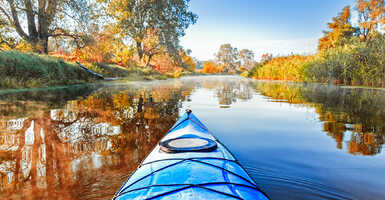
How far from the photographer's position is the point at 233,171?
4.91 ft

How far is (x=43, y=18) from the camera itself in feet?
40.1

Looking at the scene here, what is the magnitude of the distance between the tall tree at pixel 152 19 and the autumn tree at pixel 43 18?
274 inches

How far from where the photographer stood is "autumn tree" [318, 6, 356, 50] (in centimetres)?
2445

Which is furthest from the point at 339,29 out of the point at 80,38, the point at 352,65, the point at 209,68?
the point at 209,68

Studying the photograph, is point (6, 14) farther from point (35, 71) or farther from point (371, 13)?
point (371, 13)

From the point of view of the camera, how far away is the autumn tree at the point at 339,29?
2445 cm

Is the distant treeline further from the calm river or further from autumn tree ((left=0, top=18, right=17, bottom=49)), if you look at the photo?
autumn tree ((left=0, top=18, right=17, bottom=49))

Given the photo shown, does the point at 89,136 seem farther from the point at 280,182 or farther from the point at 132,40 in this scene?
the point at 132,40

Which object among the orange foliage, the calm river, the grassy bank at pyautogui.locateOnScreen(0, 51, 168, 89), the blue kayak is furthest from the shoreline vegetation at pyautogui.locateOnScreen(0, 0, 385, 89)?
the orange foliage

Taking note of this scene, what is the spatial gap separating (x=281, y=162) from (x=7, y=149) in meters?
3.11

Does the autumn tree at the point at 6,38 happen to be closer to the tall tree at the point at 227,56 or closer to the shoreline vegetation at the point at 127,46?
the shoreline vegetation at the point at 127,46

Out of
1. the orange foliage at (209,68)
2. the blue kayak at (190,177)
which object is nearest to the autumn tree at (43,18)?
the blue kayak at (190,177)

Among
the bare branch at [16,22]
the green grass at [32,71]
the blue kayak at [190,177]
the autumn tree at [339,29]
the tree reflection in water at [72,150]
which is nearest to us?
the blue kayak at [190,177]

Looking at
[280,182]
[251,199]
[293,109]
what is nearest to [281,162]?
[280,182]
